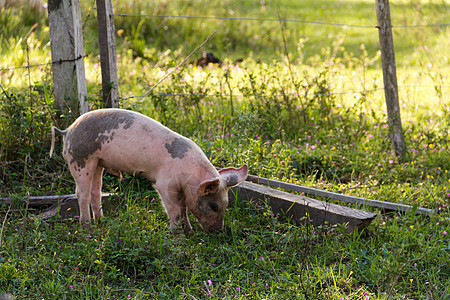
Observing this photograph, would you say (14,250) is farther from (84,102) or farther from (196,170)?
(84,102)

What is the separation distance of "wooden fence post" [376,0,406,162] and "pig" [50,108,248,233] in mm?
2414

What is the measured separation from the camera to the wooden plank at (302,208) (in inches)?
152

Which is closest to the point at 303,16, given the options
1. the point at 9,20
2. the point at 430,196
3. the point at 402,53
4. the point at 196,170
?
the point at 402,53

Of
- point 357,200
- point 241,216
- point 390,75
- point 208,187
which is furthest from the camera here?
point 390,75

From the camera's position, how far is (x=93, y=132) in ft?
12.5

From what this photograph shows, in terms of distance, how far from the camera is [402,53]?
36.3ft

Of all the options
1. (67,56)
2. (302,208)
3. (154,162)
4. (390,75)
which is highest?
(67,56)

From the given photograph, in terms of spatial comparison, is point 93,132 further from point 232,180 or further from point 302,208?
point 302,208

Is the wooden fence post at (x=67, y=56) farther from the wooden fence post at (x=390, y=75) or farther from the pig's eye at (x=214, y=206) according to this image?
the wooden fence post at (x=390, y=75)

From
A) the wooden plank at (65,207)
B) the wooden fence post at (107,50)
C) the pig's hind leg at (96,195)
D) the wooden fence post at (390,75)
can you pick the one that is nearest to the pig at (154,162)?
the pig's hind leg at (96,195)

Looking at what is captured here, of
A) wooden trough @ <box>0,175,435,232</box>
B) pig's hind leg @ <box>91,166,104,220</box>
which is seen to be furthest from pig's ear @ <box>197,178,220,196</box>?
pig's hind leg @ <box>91,166,104,220</box>

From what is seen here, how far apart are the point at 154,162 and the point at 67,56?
5.76 ft

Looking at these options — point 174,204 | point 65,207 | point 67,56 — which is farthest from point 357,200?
point 67,56

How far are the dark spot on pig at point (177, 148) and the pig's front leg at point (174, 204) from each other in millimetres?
229
